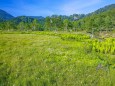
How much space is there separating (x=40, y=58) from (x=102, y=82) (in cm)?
998

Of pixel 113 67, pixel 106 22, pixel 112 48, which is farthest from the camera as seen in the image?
pixel 106 22

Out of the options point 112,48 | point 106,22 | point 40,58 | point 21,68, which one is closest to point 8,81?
point 21,68

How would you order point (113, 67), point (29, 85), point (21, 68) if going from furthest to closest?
Result: point (113, 67) < point (21, 68) < point (29, 85)

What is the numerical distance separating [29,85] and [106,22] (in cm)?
12034

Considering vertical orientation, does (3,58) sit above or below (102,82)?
above

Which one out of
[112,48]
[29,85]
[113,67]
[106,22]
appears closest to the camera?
[29,85]

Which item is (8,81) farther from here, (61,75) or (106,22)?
(106,22)

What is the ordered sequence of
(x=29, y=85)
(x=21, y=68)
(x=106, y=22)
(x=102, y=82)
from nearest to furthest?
(x=29, y=85) < (x=102, y=82) < (x=21, y=68) < (x=106, y=22)

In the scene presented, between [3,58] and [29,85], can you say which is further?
[3,58]

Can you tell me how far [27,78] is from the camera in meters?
20.8

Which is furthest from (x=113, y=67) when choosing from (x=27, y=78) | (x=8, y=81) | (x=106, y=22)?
(x=106, y=22)

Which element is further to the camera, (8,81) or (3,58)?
(3,58)

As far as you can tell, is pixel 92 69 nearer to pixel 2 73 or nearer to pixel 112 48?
pixel 2 73

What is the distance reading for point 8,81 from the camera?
66.8 ft
